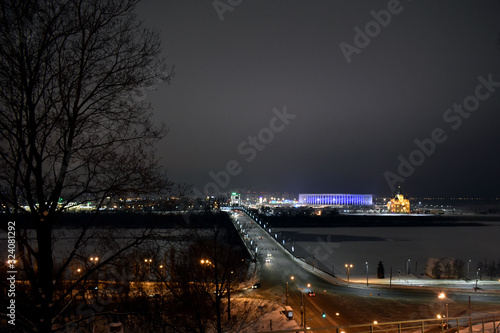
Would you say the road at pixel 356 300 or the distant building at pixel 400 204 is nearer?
the road at pixel 356 300

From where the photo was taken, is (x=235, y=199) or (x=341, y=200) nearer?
(x=341, y=200)

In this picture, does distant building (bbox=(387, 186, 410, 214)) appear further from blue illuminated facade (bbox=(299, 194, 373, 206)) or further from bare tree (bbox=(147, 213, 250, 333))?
bare tree (bbox=(147, 213, 250, 333))

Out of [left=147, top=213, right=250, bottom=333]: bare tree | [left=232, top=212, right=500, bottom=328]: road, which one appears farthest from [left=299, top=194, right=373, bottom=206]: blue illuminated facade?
[left=147, top=213, right=250, bottom=333]: bare tree

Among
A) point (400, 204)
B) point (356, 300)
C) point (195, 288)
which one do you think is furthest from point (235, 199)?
point (195, 288)

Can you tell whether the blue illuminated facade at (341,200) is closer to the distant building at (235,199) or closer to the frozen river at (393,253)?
the distant building at (235,199)

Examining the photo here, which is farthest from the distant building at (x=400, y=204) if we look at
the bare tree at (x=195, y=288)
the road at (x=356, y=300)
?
the bare tree at (x=195, y=288)

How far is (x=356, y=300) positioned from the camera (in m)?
17.5

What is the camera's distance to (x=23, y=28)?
9.34 ft

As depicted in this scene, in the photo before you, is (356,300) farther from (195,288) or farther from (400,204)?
(400,204)

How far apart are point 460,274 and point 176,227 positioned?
1141 inches

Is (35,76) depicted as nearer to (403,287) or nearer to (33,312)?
(33,312)

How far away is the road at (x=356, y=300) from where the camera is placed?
14.6 meters

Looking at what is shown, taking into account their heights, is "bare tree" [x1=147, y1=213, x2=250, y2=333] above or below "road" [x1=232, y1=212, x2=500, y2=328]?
above

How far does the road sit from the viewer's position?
14564 mm
